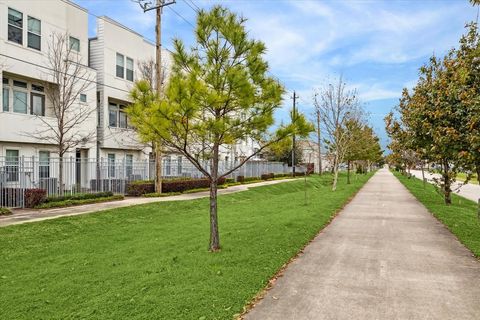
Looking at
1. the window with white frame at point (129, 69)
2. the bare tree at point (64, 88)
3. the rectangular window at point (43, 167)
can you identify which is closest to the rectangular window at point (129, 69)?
the window with white frame at point (129, 69)

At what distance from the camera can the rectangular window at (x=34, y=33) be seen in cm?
2045

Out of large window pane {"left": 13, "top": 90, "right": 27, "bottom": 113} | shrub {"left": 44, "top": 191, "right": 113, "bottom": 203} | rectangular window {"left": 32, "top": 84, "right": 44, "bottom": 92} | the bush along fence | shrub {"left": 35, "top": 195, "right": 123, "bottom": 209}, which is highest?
rectangular window {"left": 32, "top": 84, "right": 44, "bottom": 92}

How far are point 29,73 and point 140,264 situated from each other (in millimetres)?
16659

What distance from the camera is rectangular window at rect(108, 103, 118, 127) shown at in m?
27.4

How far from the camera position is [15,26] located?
19641 millimetres

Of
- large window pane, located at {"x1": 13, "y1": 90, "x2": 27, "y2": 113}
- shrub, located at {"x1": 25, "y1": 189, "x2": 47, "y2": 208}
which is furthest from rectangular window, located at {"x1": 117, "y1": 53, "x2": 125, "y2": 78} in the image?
shrub, located at {"x1": 25, "y1": 189, "x2": 47, "y2": 208}

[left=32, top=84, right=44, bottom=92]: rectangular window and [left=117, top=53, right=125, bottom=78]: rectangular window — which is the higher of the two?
[left=117, top=53, right=125, bottom=78]: rectangular window

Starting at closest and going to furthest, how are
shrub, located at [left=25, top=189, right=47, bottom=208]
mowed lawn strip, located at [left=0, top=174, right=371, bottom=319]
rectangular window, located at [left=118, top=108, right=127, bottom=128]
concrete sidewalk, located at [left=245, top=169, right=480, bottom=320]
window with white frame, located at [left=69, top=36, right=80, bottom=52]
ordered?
1. concrete sidewalk, located at [left=245, top=169, right=480, bottom=320]
2. mowed lawn strip, located at [left=0, top=174, right=371, bottom=319]
3. shrub, located at [left=25, top=189, right=47, bottom=208]
4. window with white frame, located at [left=69, top=36, right=80, bottom=52]
5. rectangular window, located at [left=118, top=108, right=127, bottom=128]

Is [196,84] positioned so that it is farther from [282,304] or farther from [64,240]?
[64,240]

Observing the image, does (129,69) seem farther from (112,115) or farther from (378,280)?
(378,280)

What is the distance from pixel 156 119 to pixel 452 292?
5.45m

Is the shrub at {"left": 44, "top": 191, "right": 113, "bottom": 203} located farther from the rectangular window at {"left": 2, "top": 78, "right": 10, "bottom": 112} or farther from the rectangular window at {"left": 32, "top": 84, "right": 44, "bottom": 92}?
the rectangular window at {"left": 32, "top": 84, "right": 44, "bottom": 92}

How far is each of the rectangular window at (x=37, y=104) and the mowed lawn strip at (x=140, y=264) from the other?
1085 cm

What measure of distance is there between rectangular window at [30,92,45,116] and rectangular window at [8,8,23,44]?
2977mm
